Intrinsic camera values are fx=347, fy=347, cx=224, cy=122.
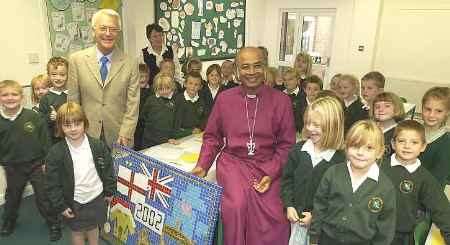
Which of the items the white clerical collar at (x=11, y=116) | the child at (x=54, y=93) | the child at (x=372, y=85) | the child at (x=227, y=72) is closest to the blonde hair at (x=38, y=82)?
the child at (x=54, y=93)

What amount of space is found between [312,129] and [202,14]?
4349 mm

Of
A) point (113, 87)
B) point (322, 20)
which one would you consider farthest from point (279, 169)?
point (322, 20)

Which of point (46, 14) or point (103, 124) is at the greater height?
point (46, 14)

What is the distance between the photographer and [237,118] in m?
2.22

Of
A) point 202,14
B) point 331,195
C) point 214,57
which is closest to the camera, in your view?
point 331,195

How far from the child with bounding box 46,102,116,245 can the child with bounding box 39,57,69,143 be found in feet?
2.46

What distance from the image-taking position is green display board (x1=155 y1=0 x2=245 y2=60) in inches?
200

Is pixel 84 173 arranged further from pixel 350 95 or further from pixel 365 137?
pixel 350 95

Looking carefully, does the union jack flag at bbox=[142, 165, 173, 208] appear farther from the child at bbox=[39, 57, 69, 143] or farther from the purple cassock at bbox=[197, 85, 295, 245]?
the child at bbox=[39, 57, 69, 143]

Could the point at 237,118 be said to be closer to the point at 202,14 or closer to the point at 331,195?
the point at 331,195

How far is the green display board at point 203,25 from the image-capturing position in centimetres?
508

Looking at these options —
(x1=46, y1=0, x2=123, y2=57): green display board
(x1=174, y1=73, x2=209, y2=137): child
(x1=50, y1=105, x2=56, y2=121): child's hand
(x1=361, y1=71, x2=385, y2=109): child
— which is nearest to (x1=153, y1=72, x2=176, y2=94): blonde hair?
(x1=174, y1=73, x2=209, y2=137): child

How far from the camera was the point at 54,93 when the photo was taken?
2.62 m

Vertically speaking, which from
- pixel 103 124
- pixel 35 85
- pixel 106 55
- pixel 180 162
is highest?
pixel 106 55
